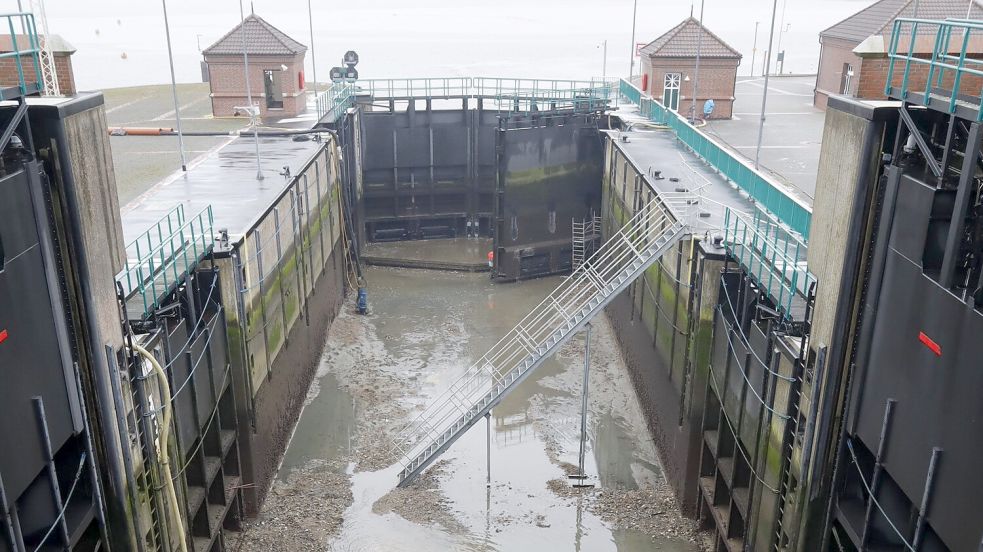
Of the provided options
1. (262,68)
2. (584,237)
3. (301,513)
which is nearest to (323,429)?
(301,513)

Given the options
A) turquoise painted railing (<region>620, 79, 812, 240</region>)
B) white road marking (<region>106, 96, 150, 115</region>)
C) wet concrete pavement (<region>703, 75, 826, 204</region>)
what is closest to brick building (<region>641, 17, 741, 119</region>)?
wet concrete pavement (<region>703, 75, 826, 204</region>)

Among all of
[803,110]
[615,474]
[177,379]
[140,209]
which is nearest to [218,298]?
[177,379]

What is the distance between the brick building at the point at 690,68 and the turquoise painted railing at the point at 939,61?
2200 centimetres

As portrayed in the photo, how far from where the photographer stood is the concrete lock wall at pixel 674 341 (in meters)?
14.9

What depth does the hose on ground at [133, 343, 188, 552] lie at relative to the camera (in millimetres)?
10355

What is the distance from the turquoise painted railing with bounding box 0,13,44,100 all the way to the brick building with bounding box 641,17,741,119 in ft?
83.7

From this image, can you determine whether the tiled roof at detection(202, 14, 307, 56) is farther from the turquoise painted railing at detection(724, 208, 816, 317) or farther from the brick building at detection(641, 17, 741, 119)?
the turquoise painted railing at detection(724, 208, 816, 317)

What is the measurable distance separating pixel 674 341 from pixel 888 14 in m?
21.1

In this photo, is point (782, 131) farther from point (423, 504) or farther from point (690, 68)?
point (423, 504)

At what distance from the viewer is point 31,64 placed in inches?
360

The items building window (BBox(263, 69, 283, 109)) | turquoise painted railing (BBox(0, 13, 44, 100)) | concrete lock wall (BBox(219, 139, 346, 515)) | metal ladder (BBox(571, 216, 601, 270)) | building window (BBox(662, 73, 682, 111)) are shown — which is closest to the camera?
turquoise painted railing (BBox(0, 13, 44, 100))

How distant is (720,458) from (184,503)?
8.84 m

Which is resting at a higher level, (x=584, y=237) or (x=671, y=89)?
(x=671, y=89)

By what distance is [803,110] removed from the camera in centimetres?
3447
